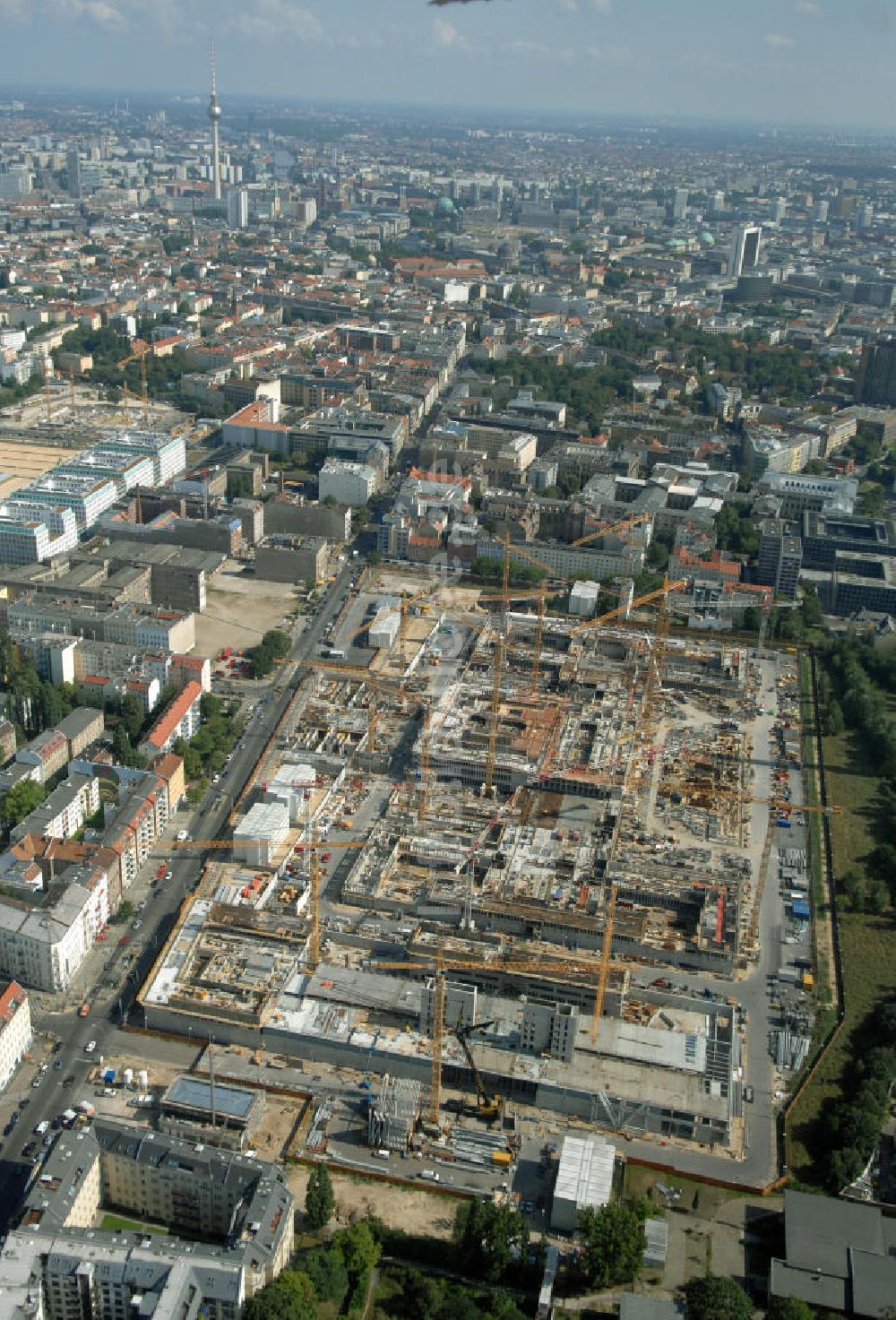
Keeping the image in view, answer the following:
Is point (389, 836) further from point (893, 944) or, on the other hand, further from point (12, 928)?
point (893, 944)

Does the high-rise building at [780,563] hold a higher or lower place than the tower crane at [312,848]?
higher

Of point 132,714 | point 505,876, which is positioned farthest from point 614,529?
point 505,876

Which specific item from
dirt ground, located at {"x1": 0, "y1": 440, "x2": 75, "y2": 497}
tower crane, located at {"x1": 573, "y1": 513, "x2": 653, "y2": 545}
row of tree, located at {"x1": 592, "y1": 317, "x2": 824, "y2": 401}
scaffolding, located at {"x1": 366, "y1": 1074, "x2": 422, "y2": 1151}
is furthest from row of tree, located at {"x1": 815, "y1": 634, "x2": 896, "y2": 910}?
row of tree, located at {"x1": 592, "y1": 317, "x2": 824, "y2": 401}

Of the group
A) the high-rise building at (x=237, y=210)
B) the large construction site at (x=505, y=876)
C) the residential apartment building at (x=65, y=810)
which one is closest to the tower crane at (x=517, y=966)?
the large construction site at (x=505, y=876)

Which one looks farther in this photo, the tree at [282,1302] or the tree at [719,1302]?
the tree at [719,1302]

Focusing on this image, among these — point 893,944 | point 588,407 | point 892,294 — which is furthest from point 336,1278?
point 892,294

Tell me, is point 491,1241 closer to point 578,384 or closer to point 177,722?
point 177,722

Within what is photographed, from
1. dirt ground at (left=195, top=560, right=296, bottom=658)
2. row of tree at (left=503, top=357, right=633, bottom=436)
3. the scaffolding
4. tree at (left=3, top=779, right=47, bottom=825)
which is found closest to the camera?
the scaffolding

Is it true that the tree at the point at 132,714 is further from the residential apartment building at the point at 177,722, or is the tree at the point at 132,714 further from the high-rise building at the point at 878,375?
the high-rise building at the point at 878,375

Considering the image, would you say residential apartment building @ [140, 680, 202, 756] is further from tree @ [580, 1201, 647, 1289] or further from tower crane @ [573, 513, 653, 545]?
tower crane @ [573, 513, 653, 545]
